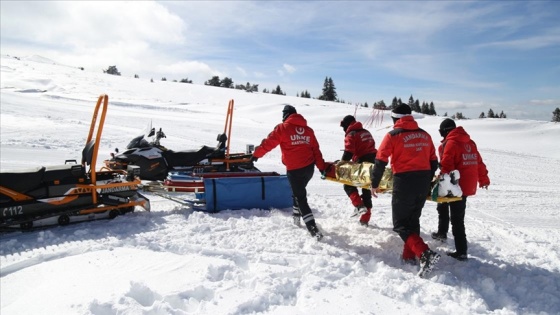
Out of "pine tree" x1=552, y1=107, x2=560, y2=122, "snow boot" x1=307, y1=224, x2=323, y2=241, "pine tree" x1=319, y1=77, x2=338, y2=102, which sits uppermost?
"pine tree" x1=319, y1=77, x2=338, y2=102

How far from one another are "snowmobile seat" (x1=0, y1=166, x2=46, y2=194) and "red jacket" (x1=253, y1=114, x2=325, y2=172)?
2.64 metres

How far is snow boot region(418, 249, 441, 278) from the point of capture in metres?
3.72

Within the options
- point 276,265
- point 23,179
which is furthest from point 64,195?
point 276,265

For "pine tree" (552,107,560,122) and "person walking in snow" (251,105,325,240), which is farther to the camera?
"pine tree" (552,107,560,122)

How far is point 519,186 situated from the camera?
30.1 ft

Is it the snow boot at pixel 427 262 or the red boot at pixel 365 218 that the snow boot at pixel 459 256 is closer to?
the snow boot at pixel 427 262

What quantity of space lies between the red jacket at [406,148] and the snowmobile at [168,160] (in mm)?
4146

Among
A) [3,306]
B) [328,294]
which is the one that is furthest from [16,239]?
[328,294]

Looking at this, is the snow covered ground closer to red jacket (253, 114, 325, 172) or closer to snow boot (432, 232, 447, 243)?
snow boot (432, 232, 447, 243)

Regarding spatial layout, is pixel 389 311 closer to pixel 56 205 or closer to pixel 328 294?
pixel 328 294

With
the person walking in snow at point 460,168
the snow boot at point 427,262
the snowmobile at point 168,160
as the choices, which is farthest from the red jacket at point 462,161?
the snowmobile at point 168,160

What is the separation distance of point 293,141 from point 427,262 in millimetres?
2031

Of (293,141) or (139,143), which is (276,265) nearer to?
(293,141)

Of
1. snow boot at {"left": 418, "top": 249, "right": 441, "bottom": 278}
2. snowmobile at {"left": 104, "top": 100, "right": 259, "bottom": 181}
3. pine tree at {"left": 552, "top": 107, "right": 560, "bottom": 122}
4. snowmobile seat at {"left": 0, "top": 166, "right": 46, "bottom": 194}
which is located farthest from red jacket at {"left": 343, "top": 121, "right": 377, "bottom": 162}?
pine tree at {"left": 552, "top": 107, "right": 560, "bottom": 122}
